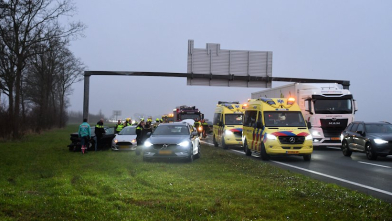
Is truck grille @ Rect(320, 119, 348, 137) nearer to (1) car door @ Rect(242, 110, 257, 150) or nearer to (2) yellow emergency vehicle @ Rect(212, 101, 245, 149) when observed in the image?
(2) yellow emergency vehicle @ Rect(212, 101, 245, 149)

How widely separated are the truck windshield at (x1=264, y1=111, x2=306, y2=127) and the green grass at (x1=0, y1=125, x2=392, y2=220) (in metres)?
5.69

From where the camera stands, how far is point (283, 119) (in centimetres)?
1928

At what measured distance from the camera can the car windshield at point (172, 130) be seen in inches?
728

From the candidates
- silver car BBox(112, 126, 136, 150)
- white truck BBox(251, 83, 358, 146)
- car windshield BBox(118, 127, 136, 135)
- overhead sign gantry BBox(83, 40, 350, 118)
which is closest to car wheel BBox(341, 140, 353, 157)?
white truck BBox(251, 83, 358, 146)

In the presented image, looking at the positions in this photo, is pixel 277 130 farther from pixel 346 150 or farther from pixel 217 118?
pixel 217 118

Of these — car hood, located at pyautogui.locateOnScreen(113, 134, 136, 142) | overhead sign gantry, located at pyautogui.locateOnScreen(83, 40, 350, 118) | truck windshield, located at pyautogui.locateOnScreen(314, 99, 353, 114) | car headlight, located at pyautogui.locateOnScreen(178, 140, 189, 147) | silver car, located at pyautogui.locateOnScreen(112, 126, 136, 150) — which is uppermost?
overhead sign gantry, located at pyautogui.locateOnScreen(83, 40, 350, 118)

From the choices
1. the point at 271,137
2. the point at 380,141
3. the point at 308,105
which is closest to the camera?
the point at 271,137

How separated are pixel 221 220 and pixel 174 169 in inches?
282

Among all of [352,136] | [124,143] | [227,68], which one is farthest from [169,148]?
[227,68]

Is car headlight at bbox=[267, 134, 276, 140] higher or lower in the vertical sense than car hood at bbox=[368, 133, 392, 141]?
lower

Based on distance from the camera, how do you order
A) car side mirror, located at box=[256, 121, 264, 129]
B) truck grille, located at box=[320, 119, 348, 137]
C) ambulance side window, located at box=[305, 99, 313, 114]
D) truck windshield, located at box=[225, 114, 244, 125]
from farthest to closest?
1. truck windshield, located at box=[225, 114, 244, 125]
2. ambulance side window, located at box=[305, 99, 313, 114]
3. truck grille, located at box=[320, 119, 348, 137]
4. car side mirror, located at box=[256, 121, 264, 129]

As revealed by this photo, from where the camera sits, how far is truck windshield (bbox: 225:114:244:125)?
88.7 feet

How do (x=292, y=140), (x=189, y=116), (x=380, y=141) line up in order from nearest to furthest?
(x=292, y=140) → (x=380, y=141) → (x=189, y=116)

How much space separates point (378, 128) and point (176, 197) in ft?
47.0
